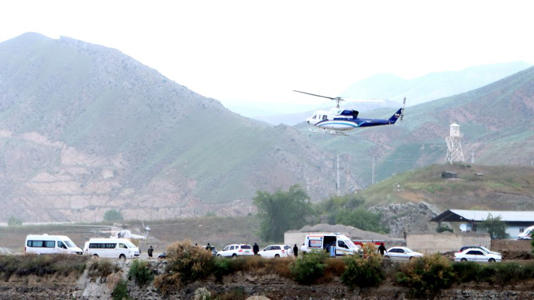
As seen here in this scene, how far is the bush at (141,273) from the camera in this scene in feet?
149

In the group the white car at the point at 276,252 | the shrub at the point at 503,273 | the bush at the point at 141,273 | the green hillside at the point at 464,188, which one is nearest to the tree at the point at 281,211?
the green hillside at the point at 464,188

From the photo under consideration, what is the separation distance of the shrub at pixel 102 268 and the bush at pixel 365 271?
43.9 feet

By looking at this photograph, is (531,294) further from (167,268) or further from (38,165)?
(38,165)

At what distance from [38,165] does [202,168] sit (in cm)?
3841

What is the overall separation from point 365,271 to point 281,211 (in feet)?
250

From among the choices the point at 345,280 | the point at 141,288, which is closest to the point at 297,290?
the point at 345,280

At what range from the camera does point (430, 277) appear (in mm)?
38812

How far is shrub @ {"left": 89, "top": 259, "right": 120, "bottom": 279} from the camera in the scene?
46.9 m

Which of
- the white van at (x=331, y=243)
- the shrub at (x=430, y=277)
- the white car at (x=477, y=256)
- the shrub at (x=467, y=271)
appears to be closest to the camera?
the shrub at (x=430, y=277)

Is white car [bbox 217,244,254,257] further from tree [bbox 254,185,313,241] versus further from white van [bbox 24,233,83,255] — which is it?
tree [bbox 254,185,313,241]

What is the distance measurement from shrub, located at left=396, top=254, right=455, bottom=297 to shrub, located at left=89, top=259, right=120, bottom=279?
16.3m

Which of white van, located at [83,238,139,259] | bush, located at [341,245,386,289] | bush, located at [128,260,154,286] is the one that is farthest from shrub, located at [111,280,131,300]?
bush, located at [341,245,386,289]

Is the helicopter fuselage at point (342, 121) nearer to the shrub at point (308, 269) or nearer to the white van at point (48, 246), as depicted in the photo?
the white van at point (48, 246)

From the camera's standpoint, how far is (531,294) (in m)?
37.1
